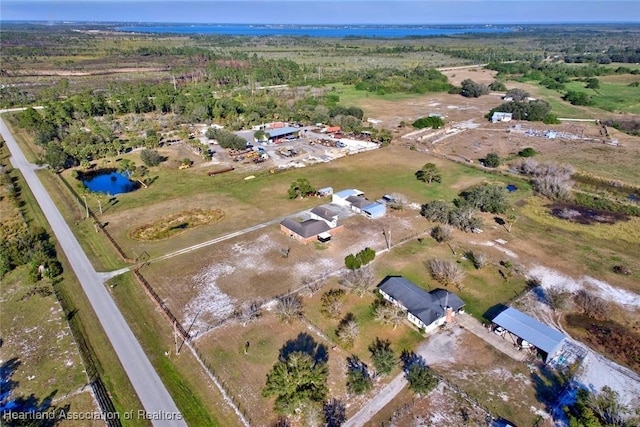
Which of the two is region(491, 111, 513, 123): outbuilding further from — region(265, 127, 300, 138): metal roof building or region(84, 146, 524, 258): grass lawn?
region(265, 127, 300, 138): metal roof building

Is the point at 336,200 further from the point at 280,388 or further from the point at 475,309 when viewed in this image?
the point at 280,388

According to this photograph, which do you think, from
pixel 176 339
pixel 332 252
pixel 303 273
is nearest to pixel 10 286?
pixel 176 339

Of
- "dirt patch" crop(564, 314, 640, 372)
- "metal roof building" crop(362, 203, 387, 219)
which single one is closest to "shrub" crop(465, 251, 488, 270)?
"dirt patch" crop(564, 314, 640, 372)

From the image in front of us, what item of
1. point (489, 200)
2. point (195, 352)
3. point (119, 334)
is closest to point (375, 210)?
point (489, 200)

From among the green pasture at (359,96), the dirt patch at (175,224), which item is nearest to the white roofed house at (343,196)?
the dirt patch at (175,224)

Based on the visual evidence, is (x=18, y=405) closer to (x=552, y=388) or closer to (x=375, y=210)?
(x=552, y=388)

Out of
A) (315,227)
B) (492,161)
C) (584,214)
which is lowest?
(584,214)
